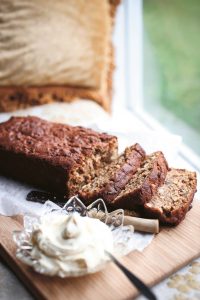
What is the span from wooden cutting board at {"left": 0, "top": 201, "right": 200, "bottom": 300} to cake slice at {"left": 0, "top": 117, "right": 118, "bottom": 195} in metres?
0.28

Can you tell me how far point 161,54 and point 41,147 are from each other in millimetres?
1649

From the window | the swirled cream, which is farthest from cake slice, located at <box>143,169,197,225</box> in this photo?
the window

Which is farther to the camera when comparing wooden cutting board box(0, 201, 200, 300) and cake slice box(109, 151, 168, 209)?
cake slice box(109, 151, 168, 209)

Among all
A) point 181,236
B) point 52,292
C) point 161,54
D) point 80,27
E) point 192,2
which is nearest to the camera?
point 52,292

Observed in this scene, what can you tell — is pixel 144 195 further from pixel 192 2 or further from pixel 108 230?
pixel 192 2

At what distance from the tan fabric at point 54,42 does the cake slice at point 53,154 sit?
1.89 feet

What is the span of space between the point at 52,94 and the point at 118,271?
1591 mm

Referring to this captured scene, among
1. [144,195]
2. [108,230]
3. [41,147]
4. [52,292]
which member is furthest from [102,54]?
[52,292]

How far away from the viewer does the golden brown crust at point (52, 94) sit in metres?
3.02

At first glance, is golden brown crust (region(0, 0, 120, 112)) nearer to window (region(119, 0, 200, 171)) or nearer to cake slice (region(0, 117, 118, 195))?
window (region(119, 0, 200, 171))

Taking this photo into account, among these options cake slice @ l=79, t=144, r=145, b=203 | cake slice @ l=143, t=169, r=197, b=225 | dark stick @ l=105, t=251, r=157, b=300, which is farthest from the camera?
cake slice @ l=79, t=144, r=145, b=203

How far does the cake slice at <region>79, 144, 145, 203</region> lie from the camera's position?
212 cm

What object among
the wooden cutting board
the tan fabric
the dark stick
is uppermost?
the tan fabric

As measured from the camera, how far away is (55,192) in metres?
2.29
